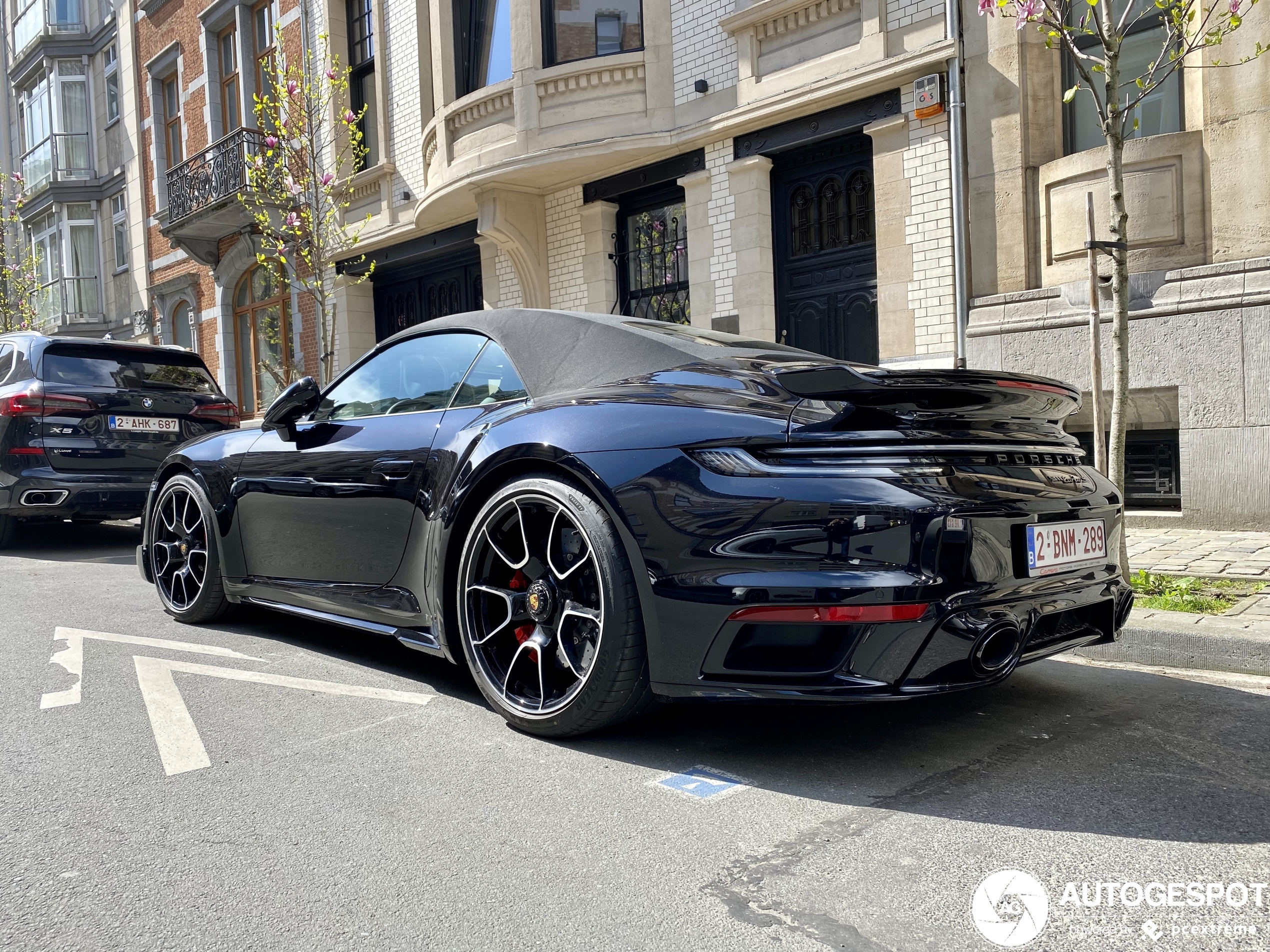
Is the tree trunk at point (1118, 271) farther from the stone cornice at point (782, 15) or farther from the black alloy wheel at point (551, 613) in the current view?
the stone cornice at point (782, 15)

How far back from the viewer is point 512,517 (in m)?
3.23

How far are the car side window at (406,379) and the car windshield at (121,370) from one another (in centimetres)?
452

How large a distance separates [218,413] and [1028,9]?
6.46 meters

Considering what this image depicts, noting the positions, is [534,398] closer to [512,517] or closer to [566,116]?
[512,517]

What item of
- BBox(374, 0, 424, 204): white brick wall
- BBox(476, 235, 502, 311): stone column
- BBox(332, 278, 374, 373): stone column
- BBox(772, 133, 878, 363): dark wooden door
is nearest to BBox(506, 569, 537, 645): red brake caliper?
BBox(772, 133, 878, 363): dark wooden door

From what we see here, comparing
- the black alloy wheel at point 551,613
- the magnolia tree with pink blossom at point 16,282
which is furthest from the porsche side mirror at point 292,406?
the magnolia tree with pink blossom at point 16,282

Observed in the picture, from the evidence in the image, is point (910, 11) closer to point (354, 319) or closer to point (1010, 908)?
point (1010, 908)

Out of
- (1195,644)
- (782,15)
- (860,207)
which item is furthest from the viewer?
(782,15)

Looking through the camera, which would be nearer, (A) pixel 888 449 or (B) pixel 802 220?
(A) pixel 888 449

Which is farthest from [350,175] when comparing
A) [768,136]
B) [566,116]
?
[768,136]

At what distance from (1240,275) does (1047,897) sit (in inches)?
273

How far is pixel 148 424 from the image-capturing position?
26.3ft

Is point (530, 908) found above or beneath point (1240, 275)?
beneath

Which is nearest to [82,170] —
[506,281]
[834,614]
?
[506,281]
